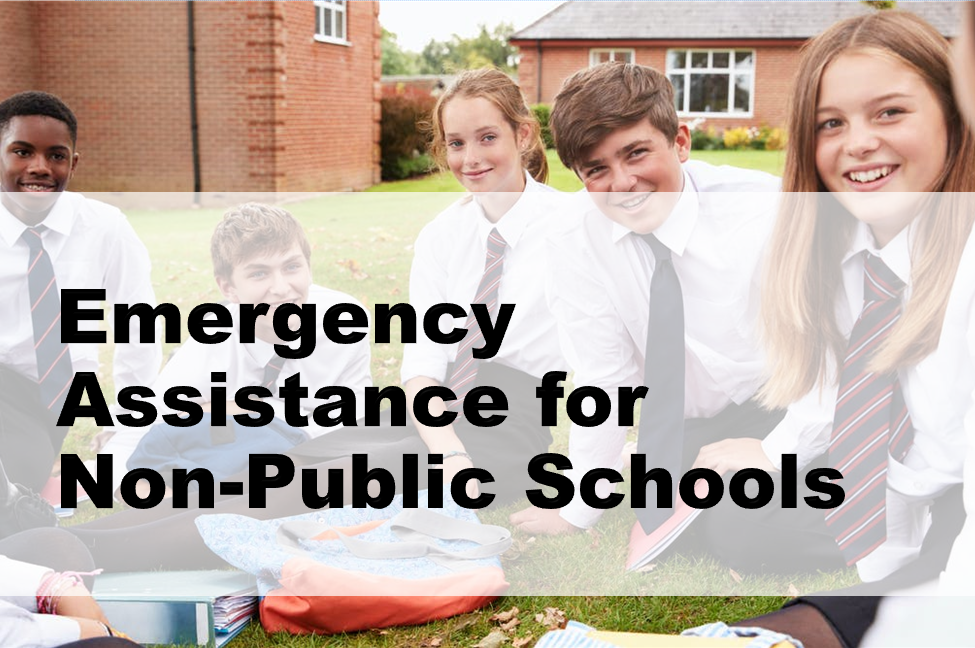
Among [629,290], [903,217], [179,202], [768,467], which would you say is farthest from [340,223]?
[179,202]

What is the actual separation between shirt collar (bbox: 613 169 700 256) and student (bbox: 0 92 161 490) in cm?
165

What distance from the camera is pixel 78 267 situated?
118 inches

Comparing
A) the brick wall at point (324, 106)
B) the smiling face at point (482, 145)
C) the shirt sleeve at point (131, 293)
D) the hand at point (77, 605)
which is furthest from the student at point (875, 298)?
the brick wall at point (324, 106)

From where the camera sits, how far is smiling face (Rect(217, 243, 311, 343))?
291cm

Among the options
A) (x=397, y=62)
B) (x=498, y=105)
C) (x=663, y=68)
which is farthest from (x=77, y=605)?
(x=397, y=62)

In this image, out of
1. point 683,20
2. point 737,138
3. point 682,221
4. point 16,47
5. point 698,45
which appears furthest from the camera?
point 16,47

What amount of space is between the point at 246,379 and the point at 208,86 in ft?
27.8

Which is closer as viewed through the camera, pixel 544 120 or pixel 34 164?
pixel 34 164

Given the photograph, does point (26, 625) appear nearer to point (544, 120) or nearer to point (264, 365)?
point (264, 365)

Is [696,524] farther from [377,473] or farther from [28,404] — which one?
[28,404]

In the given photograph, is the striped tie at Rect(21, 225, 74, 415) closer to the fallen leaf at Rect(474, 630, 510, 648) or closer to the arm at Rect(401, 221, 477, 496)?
the arm at Rect(401, 221, 477, 496)

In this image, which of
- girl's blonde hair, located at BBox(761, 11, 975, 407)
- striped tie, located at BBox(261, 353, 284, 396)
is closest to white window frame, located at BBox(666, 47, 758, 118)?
girl's blonde hair, located at BBox(761, 11, 975, 407)

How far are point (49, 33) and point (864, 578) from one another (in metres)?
11.5

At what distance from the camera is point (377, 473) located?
290cm
